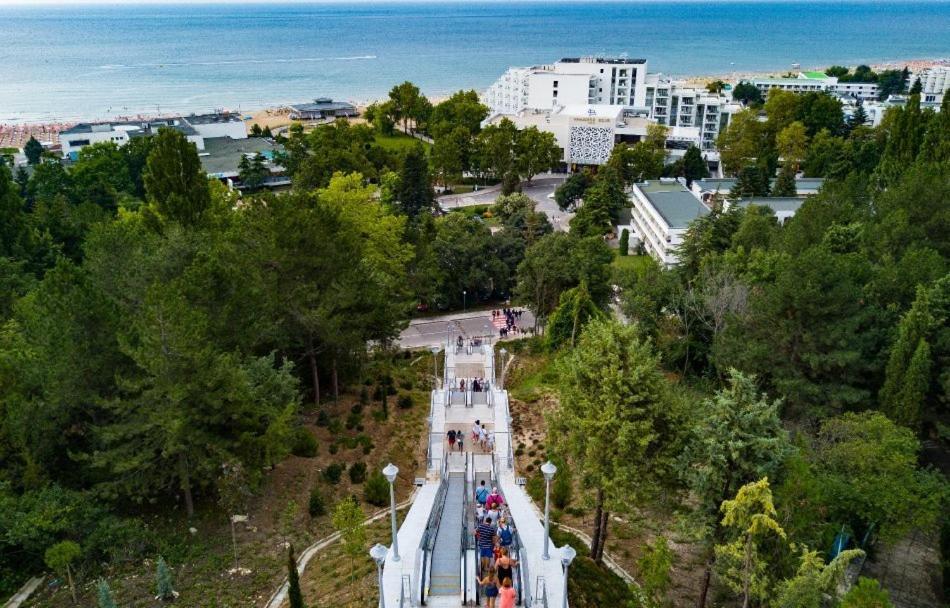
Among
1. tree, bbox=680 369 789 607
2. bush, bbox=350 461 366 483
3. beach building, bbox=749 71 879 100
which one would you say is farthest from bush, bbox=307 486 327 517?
beach building, bbox=749 71 879 100

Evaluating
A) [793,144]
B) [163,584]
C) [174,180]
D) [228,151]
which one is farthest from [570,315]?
[228,151]

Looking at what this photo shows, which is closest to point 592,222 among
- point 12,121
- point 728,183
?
point 728,183

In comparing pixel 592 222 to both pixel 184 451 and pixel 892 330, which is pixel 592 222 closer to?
pixel 892 330

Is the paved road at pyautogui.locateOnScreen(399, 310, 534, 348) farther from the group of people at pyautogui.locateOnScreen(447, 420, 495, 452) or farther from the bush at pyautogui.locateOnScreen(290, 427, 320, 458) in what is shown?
the bush at pyautogui.locateOnScreen(290, 427, 320, 458)

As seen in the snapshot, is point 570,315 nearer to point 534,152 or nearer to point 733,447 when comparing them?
point 733,447

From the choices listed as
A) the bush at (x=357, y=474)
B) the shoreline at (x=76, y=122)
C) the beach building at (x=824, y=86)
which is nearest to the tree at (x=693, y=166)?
the beach building at (x=824, y=86)

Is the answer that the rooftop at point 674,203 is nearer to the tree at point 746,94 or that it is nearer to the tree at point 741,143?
the tree at point 741,143

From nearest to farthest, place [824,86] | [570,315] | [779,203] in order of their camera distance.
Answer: [570,315] < [779,203] < [824,86]
